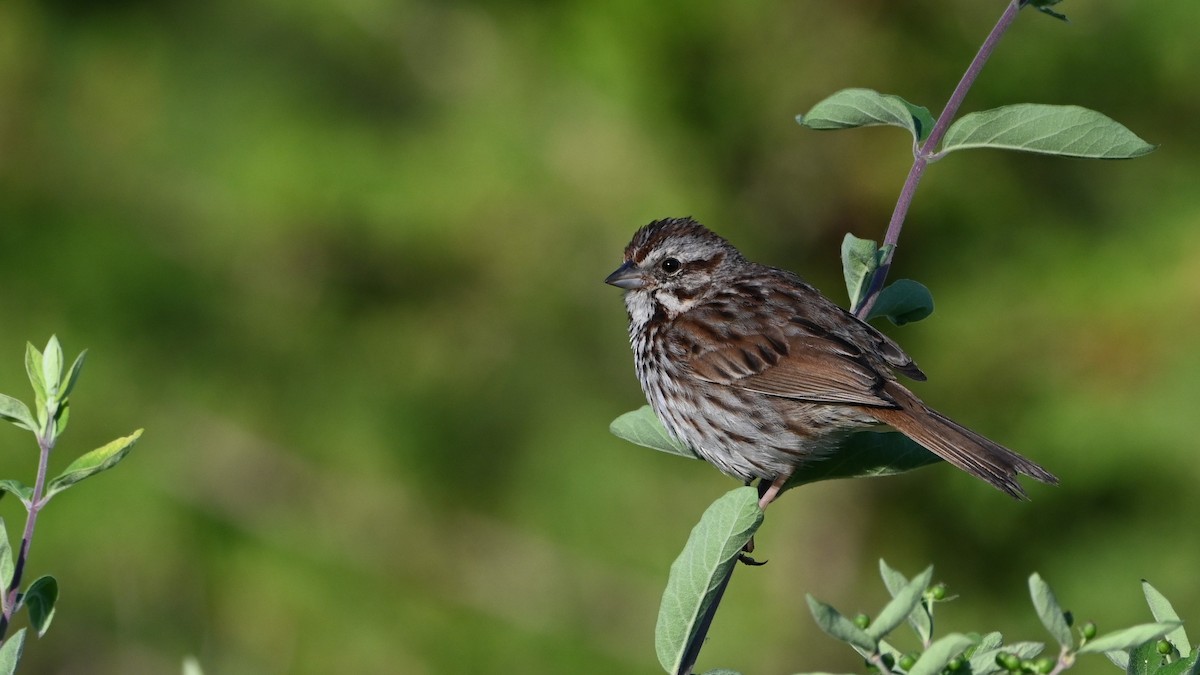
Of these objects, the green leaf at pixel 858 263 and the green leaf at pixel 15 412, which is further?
the green leaf at pixel 858 263

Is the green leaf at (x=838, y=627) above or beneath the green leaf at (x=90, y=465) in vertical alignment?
beneath

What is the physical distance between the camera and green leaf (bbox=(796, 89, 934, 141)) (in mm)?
2084

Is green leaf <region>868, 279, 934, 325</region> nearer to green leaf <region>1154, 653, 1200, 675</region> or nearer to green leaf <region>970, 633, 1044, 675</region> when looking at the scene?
green leaf <region>970, 633, 1044, 675</region>

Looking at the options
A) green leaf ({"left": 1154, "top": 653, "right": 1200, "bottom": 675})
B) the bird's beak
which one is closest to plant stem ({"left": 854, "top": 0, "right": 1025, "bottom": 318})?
green leaf ({"left": 1154, "top": 653, "right": 1200, "bottom": 675})

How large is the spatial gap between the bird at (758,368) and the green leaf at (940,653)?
149 centimetres

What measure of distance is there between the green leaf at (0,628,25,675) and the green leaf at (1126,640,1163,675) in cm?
138

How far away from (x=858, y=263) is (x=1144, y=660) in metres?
0.87

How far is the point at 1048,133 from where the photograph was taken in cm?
203

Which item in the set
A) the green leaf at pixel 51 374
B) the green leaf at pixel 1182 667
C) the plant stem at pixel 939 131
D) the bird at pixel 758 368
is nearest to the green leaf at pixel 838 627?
the green leaf at pixel 1182 667

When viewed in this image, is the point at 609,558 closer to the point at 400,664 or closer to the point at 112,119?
the point at 400,664

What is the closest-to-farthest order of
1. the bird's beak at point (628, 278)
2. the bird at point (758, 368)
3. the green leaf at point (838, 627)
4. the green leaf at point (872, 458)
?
the green leaf at point (838, 627), the green leaf at point (872, 458), the bird at point (758, 368), the bird's beak at point (628, 278)

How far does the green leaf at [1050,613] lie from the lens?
1410 millimetres

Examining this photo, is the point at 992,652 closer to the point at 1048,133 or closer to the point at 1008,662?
the point at 1008,662

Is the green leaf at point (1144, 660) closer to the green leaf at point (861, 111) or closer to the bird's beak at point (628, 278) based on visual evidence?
the green leaf at point (861, 111)
